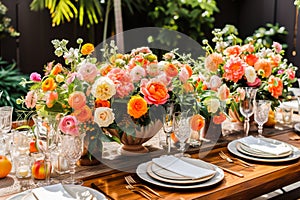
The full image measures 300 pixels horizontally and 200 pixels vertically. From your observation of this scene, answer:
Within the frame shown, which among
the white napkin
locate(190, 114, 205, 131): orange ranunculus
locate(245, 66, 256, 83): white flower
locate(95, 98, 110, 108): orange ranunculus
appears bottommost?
the white napkin

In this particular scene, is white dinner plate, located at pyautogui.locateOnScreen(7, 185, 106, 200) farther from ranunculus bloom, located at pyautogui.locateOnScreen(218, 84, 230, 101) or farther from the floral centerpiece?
ranunculus bloom, located at pyautogui.locateOnScreen(218, 84, 230, 101)

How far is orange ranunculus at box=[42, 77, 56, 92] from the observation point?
4.52ft

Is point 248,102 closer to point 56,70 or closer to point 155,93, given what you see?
point 155,93

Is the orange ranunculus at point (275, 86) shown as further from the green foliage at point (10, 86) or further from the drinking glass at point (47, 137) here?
the green foliage at point (10, 86)

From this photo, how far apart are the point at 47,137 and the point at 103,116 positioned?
0.66ft

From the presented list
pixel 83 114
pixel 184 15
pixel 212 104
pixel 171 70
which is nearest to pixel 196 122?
pixel 212 104

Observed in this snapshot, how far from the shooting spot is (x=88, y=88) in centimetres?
142

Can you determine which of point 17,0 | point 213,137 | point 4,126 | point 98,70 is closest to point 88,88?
point 98,70

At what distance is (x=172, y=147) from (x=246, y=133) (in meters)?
0.39

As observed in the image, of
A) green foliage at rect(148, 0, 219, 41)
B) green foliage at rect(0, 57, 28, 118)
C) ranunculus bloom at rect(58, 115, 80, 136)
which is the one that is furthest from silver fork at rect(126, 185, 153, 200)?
green foliage at rect(148, 0, 219, 41)

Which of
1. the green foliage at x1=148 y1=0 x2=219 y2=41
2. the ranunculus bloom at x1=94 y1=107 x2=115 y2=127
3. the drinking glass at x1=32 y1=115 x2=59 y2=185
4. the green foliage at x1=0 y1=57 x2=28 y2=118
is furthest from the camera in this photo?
the green foliage at x1=148 y1=0 x2=219 y2=41

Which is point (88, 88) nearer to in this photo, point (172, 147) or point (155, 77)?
point (155, 77)

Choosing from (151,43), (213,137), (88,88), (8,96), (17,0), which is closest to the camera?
(88,88)

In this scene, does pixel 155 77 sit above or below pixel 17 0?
below
